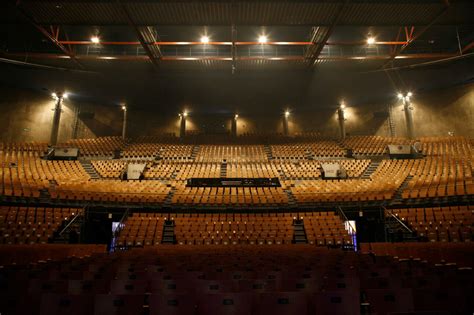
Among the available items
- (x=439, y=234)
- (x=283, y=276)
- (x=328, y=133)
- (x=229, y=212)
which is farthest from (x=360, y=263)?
(x=328, y=133)

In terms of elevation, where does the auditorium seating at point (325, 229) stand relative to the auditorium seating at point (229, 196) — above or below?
below

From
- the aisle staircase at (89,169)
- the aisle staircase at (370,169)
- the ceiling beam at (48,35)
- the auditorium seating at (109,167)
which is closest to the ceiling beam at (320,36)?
the aisle staircase at (370,169)

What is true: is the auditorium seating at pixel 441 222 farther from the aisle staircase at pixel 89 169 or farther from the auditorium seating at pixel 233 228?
the aisle staircase at pixel 89 169

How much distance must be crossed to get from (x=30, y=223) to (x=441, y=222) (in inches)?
557

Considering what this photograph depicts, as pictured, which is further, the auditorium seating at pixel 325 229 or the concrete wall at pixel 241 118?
the concrete wall at pixel 241 118

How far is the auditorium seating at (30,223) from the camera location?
9.02 m

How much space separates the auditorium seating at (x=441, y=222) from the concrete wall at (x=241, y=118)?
11621 mm

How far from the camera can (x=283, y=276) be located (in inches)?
145

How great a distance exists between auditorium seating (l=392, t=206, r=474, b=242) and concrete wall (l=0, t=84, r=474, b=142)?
1162 cm

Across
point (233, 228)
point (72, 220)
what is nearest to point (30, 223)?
point (72, 220)

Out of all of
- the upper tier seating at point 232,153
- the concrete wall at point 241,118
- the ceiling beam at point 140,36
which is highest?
the ceiling beam at point 140,36

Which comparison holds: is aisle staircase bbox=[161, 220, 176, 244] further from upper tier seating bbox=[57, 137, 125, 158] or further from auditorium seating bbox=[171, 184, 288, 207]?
upper tier seating bbox=[57, 137, 125, 158]

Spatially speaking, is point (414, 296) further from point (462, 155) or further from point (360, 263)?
point (462, 155)

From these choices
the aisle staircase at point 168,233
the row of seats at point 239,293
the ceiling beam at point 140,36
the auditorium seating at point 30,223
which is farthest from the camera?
the ceiling beam at point 140,36
